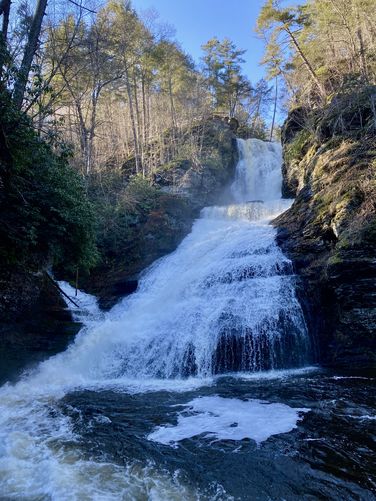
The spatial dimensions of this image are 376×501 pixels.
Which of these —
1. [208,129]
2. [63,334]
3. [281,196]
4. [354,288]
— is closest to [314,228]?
[354,288]

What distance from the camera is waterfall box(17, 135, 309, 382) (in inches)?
405

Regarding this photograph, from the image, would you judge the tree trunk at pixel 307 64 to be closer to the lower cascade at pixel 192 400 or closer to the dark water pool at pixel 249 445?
the lower cascade at pixel 192 400

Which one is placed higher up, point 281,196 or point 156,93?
point 156,93

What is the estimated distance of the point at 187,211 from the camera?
21.6 metres

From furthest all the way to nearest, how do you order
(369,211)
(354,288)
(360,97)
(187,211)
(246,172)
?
(246,172) → (187,211) → (360,97) → (369,211) → (354,288)

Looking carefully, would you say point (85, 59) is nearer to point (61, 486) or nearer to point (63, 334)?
point (63, 334)

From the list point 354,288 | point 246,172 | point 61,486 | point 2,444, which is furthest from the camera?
point 246,172

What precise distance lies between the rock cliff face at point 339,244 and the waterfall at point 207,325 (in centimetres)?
65

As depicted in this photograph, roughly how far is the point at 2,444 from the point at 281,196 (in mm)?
19952

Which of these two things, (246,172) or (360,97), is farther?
(246,172)

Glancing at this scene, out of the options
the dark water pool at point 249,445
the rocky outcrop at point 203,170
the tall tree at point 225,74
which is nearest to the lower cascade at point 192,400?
the dark water pool at point 249,445

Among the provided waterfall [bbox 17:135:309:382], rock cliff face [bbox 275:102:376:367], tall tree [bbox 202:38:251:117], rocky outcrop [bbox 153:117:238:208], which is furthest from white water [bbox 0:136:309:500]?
tall tree [bbox 202:38:251:117]

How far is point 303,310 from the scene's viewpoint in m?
11.0

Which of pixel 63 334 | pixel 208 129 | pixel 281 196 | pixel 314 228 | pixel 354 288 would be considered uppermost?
pixel 208 129
